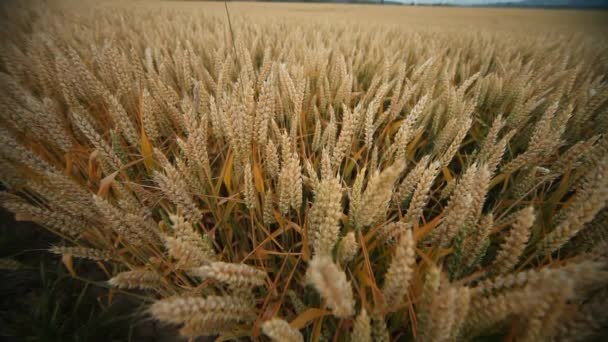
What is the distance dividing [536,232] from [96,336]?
1.06 m

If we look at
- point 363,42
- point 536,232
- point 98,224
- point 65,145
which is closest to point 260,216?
point 98,224

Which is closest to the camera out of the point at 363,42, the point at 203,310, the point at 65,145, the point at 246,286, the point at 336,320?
the point at 203,310

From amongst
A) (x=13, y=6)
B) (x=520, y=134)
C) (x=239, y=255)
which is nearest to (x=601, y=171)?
(x=520, y=134)

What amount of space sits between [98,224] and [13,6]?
4.96 metres

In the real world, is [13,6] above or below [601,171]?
above

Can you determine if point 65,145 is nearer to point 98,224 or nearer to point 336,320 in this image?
point 98,224

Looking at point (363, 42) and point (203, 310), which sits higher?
point (363, 42)

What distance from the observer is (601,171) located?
18.6 inches

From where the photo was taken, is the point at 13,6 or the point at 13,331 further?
the point at 13,6

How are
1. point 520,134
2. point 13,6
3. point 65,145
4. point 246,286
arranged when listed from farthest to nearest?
1. point 13,6
2. point 520,134
3. point 65,145
4. point 246,286

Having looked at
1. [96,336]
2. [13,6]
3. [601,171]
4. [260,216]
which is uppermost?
[13,6]

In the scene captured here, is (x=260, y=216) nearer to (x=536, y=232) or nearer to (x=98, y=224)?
(x=98, y=224)

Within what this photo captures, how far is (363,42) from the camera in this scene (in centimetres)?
244

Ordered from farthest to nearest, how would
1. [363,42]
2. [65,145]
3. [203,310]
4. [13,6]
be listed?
1. [13,6]
2. [363,42]
3. [65,145]
4. [203,310]
